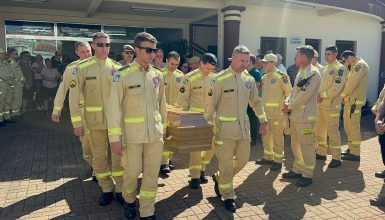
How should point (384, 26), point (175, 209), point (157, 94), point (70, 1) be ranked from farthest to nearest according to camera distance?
1. point (384, 26)
2. point (70, 1)
3. point (175, 209)
4. point (157, 94)

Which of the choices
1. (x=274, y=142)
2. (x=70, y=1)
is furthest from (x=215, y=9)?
(x=274, y=142)

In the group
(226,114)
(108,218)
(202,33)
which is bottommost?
(108,218)

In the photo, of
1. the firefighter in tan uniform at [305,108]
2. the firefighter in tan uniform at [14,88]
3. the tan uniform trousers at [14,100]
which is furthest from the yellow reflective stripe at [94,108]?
the tan uniform trousers at [14,100]

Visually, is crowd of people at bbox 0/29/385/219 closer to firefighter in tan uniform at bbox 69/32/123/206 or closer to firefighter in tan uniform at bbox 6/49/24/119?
firefighter in tan uniform at bbox 69/32/123/206

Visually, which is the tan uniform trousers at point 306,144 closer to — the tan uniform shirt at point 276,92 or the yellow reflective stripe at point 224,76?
the tan uniform shirt at point 276,92

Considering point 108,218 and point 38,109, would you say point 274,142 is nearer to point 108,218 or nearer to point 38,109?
point 108,218

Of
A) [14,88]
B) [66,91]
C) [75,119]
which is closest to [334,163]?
[75,119]

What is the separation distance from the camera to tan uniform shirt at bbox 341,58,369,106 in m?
6.65

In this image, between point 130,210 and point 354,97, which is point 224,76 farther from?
point 354,97

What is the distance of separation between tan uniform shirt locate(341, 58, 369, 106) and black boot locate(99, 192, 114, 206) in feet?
16.8

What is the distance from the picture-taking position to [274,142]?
6207mm

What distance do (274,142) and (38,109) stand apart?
10.0m

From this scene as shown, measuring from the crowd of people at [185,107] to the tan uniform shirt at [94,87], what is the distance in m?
0.01

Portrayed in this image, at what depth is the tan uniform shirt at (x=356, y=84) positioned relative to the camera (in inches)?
262
